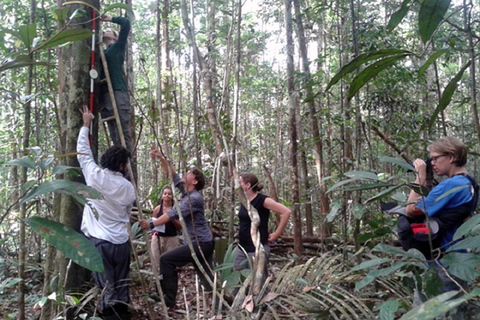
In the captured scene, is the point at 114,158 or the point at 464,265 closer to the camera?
the point at 464,265

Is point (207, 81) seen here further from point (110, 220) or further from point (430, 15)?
point (430, 15)

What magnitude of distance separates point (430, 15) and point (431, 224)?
1.43 metres

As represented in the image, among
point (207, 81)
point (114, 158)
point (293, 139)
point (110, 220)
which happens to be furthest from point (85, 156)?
point (293, 139)

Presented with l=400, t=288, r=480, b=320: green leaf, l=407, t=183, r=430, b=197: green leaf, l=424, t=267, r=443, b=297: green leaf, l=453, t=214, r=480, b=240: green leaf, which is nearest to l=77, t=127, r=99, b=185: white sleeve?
l=407, t=183, r=430, b=197: green leaf

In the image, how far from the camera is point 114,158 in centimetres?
317

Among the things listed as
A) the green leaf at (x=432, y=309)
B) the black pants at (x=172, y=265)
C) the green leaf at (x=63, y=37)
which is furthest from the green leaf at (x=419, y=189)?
the black pants at (x=172, y=265)

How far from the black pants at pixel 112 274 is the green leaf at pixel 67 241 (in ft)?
6.78

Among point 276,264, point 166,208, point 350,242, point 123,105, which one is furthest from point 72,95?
point 350,242

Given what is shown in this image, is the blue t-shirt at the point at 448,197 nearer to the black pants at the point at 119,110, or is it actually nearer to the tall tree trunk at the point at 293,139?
the black pants at the point at 119,110

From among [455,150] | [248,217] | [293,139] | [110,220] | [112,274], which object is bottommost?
[112,274]

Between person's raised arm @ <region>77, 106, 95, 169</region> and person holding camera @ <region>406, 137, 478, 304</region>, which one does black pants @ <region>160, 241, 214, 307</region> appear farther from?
person holding camera @ <region>406, 137, 478, 304</region>

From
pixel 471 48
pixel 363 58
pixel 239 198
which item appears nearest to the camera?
pixel 363 58

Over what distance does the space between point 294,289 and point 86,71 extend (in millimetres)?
2359

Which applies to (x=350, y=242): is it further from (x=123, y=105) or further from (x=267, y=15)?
(x=267, y=15)
